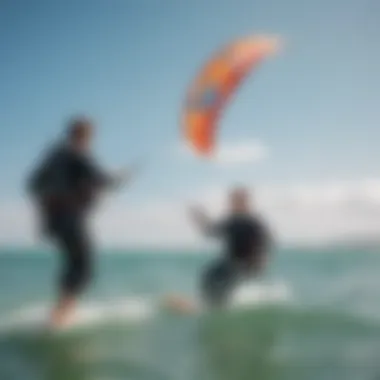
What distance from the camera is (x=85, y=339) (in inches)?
71.0

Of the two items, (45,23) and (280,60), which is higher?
(45,23)

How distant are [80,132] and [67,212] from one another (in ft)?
0.66

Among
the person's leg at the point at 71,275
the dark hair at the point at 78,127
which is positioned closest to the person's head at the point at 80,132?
the dark hair at the point at 78,127

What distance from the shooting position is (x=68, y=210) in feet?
5.90

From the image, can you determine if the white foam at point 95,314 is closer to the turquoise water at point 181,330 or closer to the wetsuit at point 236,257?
the turquoise water at point 181,330

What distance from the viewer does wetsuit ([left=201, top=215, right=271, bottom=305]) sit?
181cm

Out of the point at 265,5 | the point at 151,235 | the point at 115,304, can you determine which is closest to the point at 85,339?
the point at 115,304

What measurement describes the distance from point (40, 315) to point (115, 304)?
0.18 meters

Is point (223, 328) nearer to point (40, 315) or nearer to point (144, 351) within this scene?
point (144, 351)

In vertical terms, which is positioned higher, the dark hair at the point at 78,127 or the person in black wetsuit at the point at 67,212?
the dark hair at the point at 78,127

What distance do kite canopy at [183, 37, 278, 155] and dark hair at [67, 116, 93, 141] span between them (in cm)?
24

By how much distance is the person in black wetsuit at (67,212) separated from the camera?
1.80 m

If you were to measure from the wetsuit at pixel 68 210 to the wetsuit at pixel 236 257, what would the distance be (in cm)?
30

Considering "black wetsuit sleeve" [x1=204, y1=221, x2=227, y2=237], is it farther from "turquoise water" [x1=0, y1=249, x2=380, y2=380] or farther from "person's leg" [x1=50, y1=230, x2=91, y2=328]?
"person's leg" [x1=50, y1=230, x2=91, y2=328]
